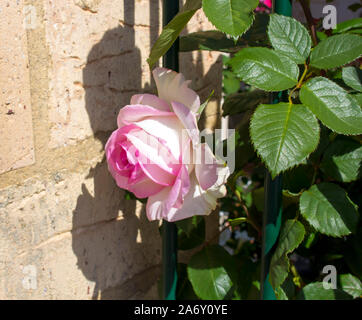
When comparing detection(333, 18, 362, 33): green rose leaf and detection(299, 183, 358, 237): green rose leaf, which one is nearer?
detection(299, 183, 358, 237): green rose leaf

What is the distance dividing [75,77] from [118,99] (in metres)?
0.10

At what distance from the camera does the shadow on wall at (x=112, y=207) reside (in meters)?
0.74

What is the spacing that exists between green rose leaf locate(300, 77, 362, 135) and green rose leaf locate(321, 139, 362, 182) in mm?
163

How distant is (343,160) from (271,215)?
14 centimetres

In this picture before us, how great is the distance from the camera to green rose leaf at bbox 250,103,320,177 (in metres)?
0.53

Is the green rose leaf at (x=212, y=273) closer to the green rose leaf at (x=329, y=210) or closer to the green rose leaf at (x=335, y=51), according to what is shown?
the green rose leaf at (x=329, y=210)

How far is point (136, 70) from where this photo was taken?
2.62ft

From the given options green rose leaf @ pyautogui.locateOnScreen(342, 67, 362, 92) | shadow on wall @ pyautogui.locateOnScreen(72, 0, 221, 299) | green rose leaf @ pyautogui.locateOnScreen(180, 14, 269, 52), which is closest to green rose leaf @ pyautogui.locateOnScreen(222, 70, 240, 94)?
shadow on wall @ pyautogui.locateOnScreen(72, 0, 221, 299)

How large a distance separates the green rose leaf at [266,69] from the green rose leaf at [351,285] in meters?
0.35

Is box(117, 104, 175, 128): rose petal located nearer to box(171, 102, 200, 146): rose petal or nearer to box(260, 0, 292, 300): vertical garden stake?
box(171, 102, 200, 146): rose petal

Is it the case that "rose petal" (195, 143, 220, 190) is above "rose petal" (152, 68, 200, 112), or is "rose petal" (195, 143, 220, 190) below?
below

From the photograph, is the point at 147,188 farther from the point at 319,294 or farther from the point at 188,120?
the point at 319,294

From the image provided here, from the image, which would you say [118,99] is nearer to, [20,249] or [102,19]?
[102,19]
